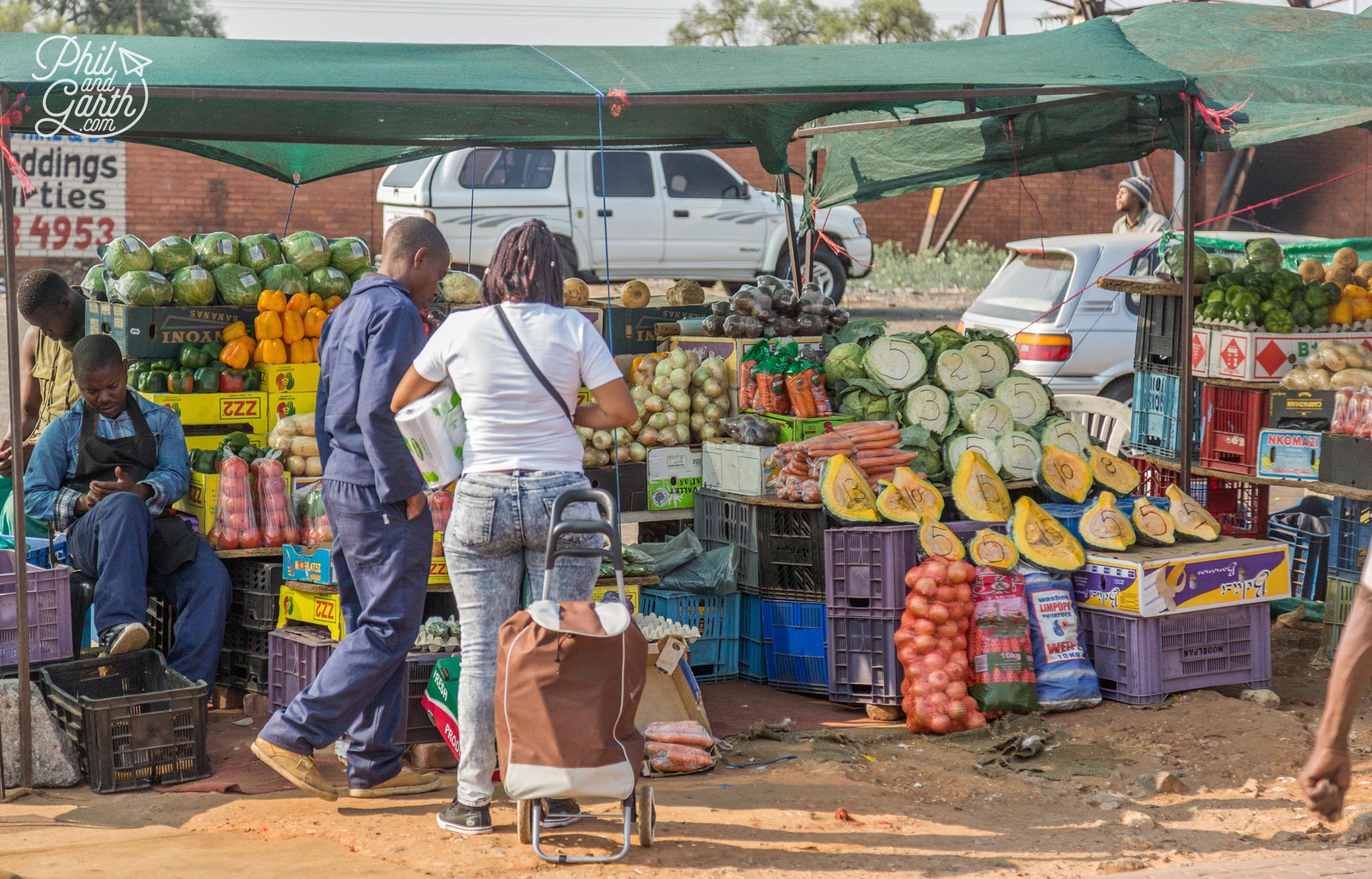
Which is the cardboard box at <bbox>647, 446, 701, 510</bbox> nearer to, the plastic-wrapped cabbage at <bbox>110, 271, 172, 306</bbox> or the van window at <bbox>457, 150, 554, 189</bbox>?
the plastic-wrapped cabbage at <bbox>110, 271, 172, 306</bbox>

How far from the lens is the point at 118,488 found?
5891 mm

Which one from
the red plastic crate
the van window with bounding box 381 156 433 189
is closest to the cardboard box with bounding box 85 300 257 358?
the red plastic crate

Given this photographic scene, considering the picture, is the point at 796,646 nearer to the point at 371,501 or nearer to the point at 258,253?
the point at 371,501

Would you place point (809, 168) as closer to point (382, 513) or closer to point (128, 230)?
point (382, 513)

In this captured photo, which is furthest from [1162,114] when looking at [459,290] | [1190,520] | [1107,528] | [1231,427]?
[459,290]

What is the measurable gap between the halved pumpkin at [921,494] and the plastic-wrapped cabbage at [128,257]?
381cm

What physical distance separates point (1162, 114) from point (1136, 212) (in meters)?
4.66

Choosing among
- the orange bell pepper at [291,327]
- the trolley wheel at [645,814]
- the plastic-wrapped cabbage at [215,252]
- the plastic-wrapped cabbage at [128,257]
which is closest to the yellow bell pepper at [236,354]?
the orange bell pepper at [291,327]

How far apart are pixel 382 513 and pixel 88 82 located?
201cm

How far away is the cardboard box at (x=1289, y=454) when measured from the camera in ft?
22.7

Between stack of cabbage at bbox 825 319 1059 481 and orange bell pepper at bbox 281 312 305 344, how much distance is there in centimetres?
274

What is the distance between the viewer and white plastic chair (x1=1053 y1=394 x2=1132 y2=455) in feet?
29.4

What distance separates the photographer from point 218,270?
22.6 feet

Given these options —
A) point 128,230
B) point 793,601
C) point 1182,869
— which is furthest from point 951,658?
point 128,230
